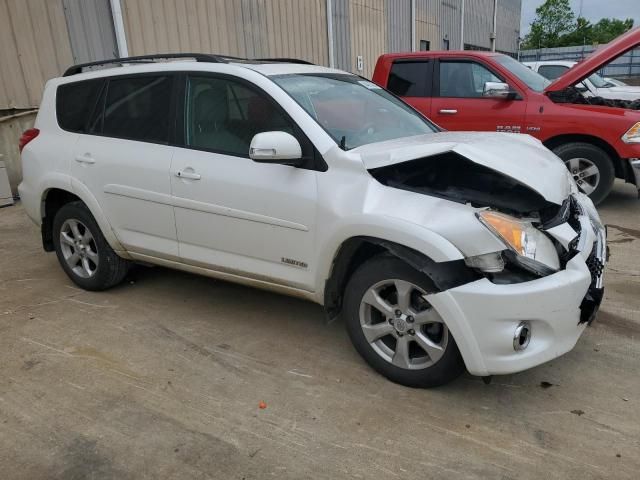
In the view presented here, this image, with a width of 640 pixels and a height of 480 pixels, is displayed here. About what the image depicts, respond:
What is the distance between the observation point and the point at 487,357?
2535 mm

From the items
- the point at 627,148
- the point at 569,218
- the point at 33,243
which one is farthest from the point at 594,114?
the point at 33,243

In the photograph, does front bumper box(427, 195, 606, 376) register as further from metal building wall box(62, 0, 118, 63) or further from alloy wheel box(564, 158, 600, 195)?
metal building wall box(62, 0, 118, 63)

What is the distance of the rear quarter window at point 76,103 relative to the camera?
161 inches

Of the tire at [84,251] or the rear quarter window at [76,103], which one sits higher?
the rear quarter window at [76,103]

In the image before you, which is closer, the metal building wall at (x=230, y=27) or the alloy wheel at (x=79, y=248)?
the alloy wheel at (x=79, y=248)

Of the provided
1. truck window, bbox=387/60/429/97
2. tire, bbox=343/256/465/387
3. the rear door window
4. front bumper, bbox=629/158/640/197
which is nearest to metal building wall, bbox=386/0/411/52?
truck window, bbox=387/60/429/97

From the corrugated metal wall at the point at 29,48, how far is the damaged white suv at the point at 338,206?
410 cm

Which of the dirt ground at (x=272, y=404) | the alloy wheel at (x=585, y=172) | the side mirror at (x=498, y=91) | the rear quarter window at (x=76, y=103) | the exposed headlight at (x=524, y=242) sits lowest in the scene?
the dirt ground at (x=272, y=404)

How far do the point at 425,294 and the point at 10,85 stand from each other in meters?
7.42

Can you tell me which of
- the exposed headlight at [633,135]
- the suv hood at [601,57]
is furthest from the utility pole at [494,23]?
the exposed headlight at [633,135]

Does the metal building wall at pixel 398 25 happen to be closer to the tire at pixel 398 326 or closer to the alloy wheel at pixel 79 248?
the alloy wheel at pixel 79 248

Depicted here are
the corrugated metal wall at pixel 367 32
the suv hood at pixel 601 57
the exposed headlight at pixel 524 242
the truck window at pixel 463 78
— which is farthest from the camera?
the corrugated metal wall at pixel 367 32

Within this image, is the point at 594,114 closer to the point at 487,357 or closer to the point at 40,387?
the point at 487,357

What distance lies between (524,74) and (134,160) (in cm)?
522
